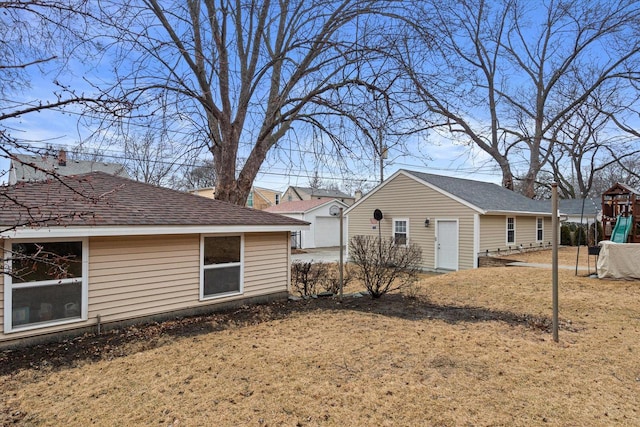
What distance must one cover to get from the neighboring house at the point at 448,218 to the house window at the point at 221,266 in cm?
805

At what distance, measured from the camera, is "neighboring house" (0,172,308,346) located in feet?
17.4

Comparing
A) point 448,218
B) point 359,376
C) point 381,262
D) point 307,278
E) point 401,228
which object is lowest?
point 359,376

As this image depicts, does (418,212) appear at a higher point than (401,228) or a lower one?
higher

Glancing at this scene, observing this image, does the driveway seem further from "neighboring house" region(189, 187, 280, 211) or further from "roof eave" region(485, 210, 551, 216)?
"neighboring house" region(189, 187, 280, 211)

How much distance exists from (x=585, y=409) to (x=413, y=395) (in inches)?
60.2

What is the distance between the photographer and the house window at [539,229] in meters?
18.6

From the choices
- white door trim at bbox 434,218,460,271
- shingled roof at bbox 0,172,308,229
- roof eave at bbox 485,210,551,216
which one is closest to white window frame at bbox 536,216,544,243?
roof eave at bbox 485,210,551,216

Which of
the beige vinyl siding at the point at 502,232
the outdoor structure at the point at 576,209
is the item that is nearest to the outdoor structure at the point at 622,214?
the beige vinyl siding at the point at 502,232

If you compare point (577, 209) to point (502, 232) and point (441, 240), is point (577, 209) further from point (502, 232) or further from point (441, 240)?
point (441, 240)

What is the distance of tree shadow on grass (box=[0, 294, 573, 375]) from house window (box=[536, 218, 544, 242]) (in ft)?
43.3

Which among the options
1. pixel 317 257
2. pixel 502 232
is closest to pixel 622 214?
pixel 502 232

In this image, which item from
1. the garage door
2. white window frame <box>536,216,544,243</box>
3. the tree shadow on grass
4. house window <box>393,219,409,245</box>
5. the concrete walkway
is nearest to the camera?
the tree shadow on grass

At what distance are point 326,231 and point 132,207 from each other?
2062 cm

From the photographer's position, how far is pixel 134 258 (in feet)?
21.0
